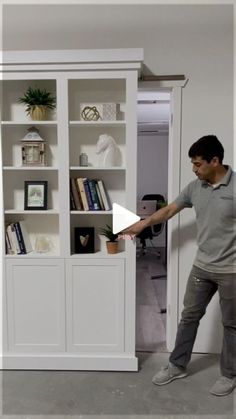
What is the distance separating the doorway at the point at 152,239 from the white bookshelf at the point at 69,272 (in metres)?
0.41

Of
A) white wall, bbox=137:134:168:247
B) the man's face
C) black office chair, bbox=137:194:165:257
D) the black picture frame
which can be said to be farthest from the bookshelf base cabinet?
white wall, bbox=137:134:168:247

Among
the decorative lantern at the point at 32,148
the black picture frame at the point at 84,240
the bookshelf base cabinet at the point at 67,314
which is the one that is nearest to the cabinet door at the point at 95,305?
the bookshelf base cabinet at the point at 67,314

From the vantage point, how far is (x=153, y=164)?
23.0 ft

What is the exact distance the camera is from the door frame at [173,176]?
2.56m

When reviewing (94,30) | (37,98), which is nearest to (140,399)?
(37,98)

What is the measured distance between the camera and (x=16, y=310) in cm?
251

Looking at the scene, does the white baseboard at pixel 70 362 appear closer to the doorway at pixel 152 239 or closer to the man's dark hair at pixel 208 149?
the doorway at pixel 152 239

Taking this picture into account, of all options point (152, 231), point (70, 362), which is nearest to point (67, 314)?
point (70, 362)

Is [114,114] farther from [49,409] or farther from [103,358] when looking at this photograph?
[49,409]

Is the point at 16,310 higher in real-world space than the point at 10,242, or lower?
lower

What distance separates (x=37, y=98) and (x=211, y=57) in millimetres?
1279

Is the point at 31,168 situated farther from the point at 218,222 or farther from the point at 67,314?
the point at 218,222

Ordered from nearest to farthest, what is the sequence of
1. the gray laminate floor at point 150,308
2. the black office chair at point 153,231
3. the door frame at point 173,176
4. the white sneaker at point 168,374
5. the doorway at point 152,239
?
the white sneaker at point 168,374
the door frame at point 173,176
the gray laminate floor at point 150,308
the doorway at point 152,239
the black office chair at point 153,231

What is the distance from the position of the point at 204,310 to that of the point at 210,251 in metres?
0.43
